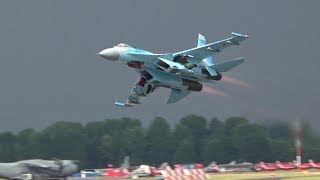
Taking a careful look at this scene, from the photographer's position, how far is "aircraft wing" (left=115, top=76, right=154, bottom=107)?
82456 mm

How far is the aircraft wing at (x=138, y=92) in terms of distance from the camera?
82456 millimetres

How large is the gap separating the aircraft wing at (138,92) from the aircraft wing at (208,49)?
24.9ft

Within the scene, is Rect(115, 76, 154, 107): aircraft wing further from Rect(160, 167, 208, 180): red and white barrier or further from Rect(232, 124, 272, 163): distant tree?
Rect(232, 124, 272, 163): distant tree

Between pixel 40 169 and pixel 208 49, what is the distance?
2379cm

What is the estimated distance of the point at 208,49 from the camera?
75.6 metres

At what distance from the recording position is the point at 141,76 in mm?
81000

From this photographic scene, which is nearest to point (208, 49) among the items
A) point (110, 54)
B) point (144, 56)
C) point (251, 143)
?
point (144, 56)

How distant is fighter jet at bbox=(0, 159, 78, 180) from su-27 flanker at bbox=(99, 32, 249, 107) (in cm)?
1036

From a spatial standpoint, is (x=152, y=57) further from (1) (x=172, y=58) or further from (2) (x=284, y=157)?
(2) (x=284, y=157)

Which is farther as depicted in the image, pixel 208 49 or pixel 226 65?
pixel 226 65

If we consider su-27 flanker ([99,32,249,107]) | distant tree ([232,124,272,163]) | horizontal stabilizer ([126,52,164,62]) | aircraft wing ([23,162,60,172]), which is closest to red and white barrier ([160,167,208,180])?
su-27 flanker ([99,32,249,107])

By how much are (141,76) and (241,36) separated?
1417 centimetres

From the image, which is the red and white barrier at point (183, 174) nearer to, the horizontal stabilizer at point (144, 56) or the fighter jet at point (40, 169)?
the horizontal stabilizer at point (144, 56)

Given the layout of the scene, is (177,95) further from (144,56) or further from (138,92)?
(144,56)
